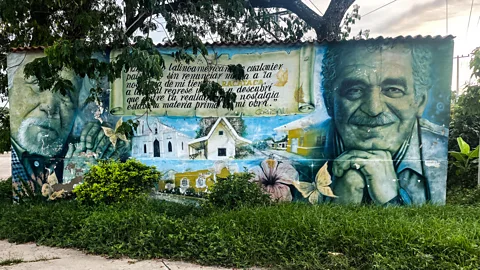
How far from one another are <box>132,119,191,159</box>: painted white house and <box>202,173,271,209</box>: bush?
3.48 feet

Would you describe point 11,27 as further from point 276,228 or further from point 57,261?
point 276,228

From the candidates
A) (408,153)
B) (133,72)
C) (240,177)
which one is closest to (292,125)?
(240,177)

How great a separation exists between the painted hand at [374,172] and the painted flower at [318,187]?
10.2 inches

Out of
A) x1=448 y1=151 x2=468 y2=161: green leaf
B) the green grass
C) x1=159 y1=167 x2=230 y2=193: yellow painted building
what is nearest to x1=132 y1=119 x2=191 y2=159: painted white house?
x1=159 y1=167 x2=230 y2=193: yellow painted building

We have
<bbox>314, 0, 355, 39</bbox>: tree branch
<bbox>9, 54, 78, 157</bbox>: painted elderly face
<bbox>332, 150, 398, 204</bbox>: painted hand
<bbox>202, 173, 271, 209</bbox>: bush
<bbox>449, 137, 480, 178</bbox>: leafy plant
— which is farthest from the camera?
<bbox>314, 0, 355, 39</bbox>: tree branch

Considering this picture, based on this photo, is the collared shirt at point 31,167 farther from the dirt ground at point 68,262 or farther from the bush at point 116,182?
the dirt ground at point 68,262

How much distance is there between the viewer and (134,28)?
19.4 ft

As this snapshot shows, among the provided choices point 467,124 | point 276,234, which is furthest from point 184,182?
point 467,124

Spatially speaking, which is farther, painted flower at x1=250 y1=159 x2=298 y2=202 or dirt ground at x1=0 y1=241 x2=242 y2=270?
painted flower at x1=250 y1=159 x2=298 y2=202

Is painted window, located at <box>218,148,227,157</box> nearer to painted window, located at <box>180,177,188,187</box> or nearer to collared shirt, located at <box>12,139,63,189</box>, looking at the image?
painted window, located at <box>180,177,188,187</box>

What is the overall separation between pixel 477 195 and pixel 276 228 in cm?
360

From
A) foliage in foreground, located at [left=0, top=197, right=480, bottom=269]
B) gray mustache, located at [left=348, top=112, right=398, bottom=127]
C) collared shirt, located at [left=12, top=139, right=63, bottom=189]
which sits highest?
gray mustache, located at [left=348, top=112, right=398, bottom=127]

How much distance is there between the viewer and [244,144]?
17.8 ft

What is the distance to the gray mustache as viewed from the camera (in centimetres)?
505
